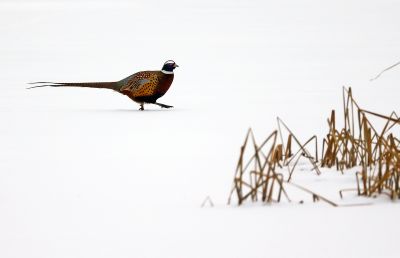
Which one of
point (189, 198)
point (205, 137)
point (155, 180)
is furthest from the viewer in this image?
point (205, 137)

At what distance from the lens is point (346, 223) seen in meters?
4.06

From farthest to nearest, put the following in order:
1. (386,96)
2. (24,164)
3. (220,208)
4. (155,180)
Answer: (386,96), (24,164), (155,180), (220,208)

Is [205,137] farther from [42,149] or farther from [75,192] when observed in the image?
[75,192]

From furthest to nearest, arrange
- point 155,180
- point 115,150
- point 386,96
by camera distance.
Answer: point 386,96 < point 115,150 < point 155,180

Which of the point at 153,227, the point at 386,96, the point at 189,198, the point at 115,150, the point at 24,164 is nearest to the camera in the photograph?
the point at 153,227

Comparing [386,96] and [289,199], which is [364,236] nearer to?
[289,199]

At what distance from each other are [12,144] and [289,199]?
346cm

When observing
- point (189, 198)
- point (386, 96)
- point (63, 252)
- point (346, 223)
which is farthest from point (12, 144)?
point (386, 96)

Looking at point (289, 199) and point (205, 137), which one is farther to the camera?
point (205, 137)

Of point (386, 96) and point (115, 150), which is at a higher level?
point (386, 96)

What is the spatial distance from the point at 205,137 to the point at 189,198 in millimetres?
2493

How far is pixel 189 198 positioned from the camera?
4.63m

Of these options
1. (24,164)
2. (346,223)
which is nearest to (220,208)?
(346,223)

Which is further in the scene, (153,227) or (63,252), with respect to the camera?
(153,227)
